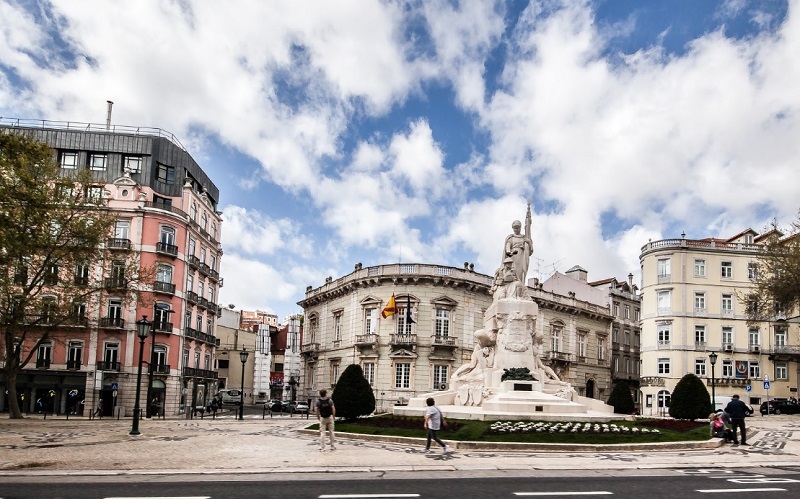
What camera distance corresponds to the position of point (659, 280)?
5778 centimetres

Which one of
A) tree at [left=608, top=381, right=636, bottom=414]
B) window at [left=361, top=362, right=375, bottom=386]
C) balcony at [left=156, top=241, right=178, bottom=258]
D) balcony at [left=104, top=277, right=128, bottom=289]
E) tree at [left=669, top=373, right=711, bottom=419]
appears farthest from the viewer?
window at [left=361, top=362, right=375, bottom=386]

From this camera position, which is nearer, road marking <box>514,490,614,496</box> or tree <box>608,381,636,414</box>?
road marking <box>514,490,614,496</box>

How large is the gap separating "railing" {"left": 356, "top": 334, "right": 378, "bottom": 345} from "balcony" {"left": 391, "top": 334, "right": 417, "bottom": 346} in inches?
57.2

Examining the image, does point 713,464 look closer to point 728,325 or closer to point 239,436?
point 239,436

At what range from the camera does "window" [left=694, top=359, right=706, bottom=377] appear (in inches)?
2199

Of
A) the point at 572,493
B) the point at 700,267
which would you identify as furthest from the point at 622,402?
the point at 700,267

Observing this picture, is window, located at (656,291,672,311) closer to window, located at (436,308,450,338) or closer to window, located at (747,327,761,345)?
window, located at (747,327,761,345)

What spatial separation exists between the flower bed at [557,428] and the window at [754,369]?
39.7 metres

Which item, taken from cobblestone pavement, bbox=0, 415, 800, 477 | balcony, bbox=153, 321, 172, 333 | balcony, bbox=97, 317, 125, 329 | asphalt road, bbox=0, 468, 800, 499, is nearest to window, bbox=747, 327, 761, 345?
cobblestone pavement, bbox=0, 415, 800, 477

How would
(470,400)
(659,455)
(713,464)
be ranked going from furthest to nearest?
(470,400), (659,455), (713,464)

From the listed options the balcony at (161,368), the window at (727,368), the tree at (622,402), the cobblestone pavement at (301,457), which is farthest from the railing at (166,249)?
the window at (727,368)

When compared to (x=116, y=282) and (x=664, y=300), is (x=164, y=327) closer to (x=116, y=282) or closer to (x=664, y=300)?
(x=116, y=282)

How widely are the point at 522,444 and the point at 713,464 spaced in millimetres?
4572

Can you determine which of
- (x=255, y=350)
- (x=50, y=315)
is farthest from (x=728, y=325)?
(x=255, y=350)
